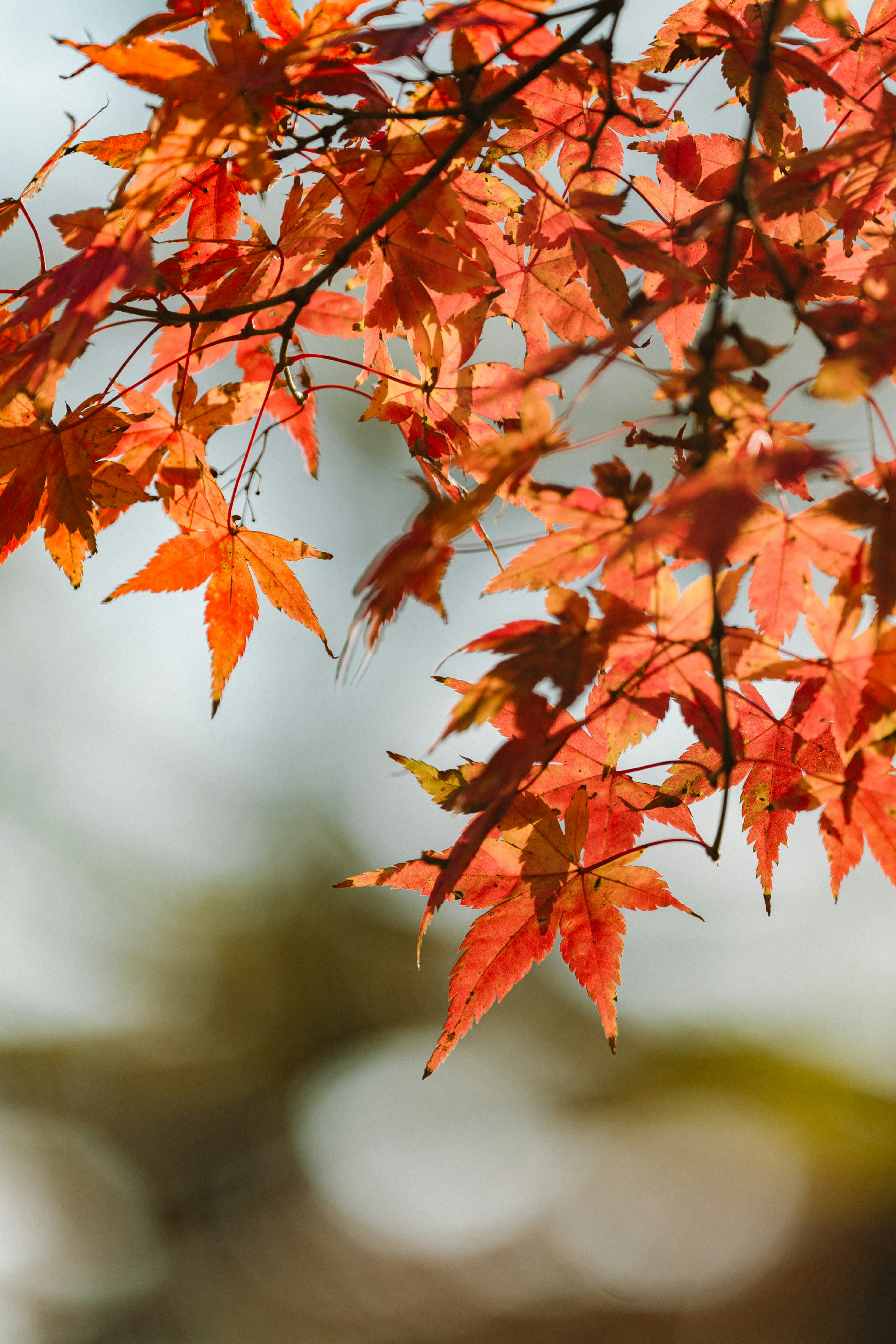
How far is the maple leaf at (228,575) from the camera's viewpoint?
0.98 metres

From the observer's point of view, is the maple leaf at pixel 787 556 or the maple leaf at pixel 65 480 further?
the maple leaf at pixel 65 480

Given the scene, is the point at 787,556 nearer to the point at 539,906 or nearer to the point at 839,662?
the point at 839,662

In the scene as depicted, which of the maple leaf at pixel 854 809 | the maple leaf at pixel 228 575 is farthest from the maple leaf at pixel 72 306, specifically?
the maple leaf at pixel 854 809

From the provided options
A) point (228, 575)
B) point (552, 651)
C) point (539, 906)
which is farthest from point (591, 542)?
point (228, 575)

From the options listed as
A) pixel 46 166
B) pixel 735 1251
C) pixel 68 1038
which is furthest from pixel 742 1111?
pixel 46 166

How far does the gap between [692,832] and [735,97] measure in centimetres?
84

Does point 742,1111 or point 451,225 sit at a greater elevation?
point 451,225

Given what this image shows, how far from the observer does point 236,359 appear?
3.31 ft

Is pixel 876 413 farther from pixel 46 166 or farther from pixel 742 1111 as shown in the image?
pixel 742 1111

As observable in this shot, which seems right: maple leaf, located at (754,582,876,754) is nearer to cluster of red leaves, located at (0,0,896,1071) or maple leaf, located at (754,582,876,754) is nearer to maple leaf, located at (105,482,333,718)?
cluster of red leaves, located at (0,0,896,1071)

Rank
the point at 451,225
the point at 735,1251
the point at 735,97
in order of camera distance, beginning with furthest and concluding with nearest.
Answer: the point at 735,1251, the point at 735,97, the point at 451,225

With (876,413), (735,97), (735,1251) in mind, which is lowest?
(735,1251)

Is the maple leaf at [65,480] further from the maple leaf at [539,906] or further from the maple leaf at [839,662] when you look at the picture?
the maple leaf at [839,662]

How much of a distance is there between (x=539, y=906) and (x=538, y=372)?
1.73ft
